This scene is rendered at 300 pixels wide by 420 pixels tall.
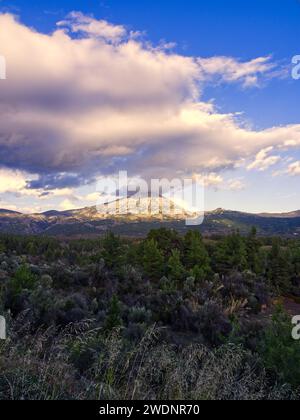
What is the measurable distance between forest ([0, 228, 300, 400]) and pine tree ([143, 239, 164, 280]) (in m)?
0.08

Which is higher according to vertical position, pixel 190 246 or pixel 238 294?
pixel 190 246

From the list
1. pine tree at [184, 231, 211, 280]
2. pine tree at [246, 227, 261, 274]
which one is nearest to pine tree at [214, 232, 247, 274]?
pine tree at [246, 227, 261, 274]

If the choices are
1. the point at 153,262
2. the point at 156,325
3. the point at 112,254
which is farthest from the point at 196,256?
the point at 156,325

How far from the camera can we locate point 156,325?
16.3 metres

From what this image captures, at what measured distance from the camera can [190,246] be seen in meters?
28.5

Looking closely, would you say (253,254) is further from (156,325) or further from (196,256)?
(156,325)

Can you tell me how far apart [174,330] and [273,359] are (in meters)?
7.15

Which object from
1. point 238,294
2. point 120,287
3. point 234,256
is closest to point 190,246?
point 234,256

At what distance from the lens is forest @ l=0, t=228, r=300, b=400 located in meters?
5.48

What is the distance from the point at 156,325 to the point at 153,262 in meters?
10.3

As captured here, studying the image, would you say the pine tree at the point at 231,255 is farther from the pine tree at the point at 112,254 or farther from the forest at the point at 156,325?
the pine tree at the point at 112,254

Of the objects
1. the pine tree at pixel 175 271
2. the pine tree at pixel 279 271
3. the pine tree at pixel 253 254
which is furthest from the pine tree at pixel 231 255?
the pine tree at pixel 175 271

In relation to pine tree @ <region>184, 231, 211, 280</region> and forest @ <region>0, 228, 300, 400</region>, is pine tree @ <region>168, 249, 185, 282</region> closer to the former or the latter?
forest @ <region>0, 228, 300, 400</region>

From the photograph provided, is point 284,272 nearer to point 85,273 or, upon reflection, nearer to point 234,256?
point 234,256
